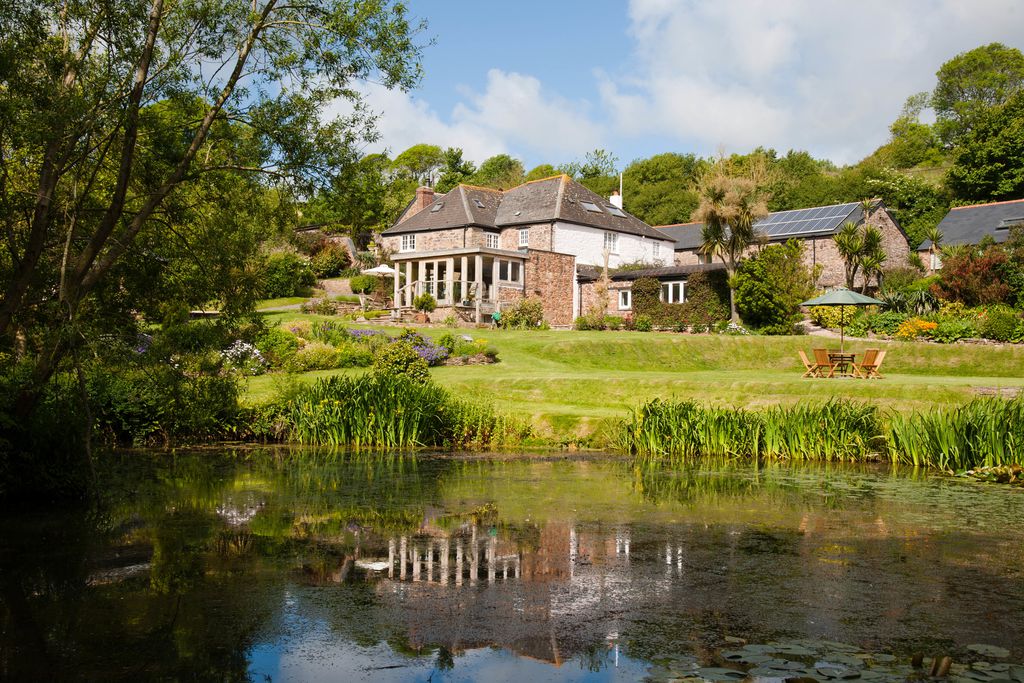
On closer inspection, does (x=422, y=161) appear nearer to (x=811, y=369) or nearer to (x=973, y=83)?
(x=973, y=83)

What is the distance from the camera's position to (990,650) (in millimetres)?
5695

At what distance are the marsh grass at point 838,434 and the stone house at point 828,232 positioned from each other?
3108cm

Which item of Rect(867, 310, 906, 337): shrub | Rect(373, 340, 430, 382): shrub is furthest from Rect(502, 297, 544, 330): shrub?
Rect(373, 340, 430, 382): shrub

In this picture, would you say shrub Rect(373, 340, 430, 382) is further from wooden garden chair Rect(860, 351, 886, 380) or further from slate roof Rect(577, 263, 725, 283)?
slate roof Rect(577, 263, 725, 283)

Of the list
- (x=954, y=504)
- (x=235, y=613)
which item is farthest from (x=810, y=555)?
(x=235, y=613)

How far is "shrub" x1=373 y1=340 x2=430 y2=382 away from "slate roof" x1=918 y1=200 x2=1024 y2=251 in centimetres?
3646

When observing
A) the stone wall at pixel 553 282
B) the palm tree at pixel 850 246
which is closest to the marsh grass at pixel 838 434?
the stone wall at pixel 553 282

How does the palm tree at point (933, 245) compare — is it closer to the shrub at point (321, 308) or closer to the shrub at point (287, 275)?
the shrub at point (321, 308)

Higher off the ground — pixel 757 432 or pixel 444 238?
pixel 444 238

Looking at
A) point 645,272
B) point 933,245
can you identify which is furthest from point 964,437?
point 933,245

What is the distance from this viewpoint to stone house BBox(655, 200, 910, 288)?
162 ft

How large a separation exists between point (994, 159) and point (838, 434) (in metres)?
55.5

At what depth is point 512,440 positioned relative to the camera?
667 inches

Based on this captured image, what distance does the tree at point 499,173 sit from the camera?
84.2m
